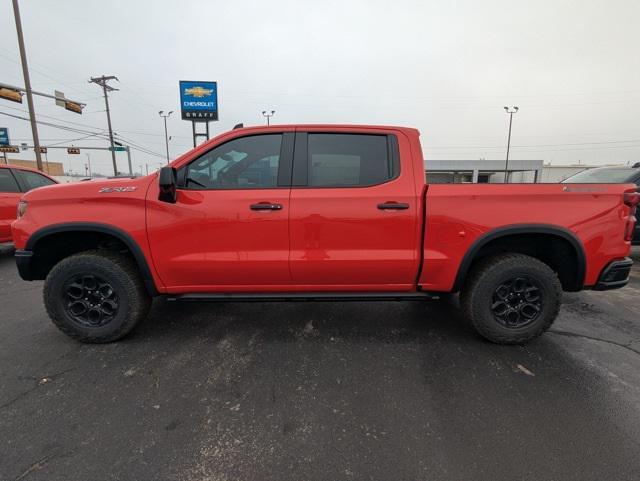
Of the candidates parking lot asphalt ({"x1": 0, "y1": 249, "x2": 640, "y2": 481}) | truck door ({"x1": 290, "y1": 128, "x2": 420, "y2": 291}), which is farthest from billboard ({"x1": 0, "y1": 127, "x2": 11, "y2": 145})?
truck door ({"x1": 290, "y1": 128, "x2": 420, "y2": 291})

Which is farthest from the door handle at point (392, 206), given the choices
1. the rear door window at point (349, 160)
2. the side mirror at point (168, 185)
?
the side mirror at point (168, 185)

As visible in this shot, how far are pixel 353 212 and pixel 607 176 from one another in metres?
6.20

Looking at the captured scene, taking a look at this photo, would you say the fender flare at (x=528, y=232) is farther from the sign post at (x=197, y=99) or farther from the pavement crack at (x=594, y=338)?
the sign post at (x=197, y=99)

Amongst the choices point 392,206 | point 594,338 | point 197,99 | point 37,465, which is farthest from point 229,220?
point 197,99

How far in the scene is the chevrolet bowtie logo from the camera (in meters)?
16.3

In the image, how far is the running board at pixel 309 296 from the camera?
2.84m

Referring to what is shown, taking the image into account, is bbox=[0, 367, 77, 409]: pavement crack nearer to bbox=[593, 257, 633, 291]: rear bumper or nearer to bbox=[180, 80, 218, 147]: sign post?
bbox=[593, 257, 633, 291]: rear bumper

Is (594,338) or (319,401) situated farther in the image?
(594,338)

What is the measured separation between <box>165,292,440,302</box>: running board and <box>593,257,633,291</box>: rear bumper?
1405 millimetres

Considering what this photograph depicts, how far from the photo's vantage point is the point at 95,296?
9.38 ft

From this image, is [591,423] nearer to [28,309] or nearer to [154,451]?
[154,451]

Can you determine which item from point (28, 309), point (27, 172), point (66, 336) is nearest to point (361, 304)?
point (66, 336)

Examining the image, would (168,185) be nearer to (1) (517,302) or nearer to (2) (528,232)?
(2) (528,232)

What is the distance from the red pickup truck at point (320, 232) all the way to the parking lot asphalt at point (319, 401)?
430mm
